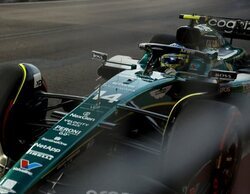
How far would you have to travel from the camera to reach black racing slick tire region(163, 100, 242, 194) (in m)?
3.47

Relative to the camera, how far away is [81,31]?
43.1ft

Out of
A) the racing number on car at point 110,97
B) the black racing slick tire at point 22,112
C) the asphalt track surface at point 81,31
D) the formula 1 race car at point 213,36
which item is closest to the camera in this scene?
the racing number on car at point 110,97

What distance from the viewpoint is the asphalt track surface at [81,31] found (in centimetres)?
829

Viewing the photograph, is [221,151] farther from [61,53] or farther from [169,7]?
[169,7]

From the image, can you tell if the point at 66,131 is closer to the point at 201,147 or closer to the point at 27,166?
the point at 27,166

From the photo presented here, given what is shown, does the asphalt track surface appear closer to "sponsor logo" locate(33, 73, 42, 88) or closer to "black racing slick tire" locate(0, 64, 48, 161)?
"black racing slick tire" locate(0, 64, 48, 161)

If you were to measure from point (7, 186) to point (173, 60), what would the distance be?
6.92 feet

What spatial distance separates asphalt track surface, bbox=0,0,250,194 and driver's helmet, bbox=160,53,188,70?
109 centimetres

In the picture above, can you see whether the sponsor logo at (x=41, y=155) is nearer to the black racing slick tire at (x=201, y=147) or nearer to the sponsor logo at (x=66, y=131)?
the sponsor logo at (x=66, y=131)

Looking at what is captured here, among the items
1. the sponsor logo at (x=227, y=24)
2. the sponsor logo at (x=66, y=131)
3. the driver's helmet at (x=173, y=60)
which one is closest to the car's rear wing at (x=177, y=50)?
the driver's helmet at (x=173, y=60)

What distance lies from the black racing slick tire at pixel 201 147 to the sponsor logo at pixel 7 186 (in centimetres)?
102

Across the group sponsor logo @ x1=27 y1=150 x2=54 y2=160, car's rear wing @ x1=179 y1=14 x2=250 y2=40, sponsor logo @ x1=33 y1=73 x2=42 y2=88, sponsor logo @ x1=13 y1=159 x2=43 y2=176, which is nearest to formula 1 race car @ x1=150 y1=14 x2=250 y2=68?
car's rear wing @ x1=179 y1=14 x2=250 y2=40

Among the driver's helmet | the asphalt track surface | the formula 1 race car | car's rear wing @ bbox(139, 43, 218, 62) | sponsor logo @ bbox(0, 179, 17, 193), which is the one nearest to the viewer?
sponsor logo @ bbox(0, 179, 17, 193)

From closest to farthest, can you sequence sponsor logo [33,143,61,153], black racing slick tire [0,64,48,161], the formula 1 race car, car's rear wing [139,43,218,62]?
sponsor logo [33,143,61,153], black racing slick tire [0,64,48,161], car's rear wing [139,43,218,62], the formula 1 race car
